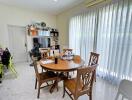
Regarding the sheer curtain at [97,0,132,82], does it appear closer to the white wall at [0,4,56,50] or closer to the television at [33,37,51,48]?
the television at [33,37,51,48]

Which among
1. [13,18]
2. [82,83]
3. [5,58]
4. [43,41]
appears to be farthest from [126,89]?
[13,18]

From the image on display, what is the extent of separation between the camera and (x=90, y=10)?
3441 millimetres

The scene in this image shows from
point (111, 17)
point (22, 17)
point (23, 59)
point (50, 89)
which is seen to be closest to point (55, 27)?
point (22, 17)

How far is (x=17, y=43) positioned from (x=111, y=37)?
4457mm

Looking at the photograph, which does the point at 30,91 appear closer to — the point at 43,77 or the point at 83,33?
the point at 43,77

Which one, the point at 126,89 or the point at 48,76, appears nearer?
the point at 126,89

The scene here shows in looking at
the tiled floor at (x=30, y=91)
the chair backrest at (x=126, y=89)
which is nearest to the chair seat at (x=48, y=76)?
the tiled floor at (x=30, y=91)

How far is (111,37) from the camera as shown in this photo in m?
2.80

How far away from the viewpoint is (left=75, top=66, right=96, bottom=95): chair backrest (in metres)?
1.61

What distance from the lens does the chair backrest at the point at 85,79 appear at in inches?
63.3

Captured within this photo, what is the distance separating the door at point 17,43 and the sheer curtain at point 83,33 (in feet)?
8.42

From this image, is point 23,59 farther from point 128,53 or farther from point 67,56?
point 128,53

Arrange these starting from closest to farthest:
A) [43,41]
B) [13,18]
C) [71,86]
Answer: [71,86]
[13,18]
[43,41]

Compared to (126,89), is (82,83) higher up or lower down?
lower down
